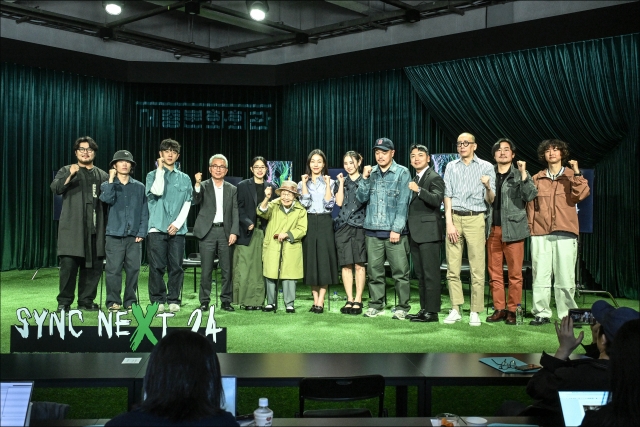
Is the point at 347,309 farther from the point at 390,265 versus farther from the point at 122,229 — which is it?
the point at 122,229

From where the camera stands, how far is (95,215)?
6055 millimetres

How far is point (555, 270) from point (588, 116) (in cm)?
258

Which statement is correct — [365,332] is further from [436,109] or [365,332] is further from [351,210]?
[436,109]

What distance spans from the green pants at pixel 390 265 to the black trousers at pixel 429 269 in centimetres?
12

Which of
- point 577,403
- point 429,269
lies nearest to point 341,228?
point 429,269

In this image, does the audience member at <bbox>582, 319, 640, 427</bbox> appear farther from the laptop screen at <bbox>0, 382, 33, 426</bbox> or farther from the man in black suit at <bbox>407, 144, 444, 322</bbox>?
the man in black suit at <bbox>407, 144, 444, 322</bbox>

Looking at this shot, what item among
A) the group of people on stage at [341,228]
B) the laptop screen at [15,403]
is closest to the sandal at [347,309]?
the group of people on stage at [341,228]

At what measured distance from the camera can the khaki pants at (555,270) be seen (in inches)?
221

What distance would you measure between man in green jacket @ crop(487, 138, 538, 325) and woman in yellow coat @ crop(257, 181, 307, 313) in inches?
70.3

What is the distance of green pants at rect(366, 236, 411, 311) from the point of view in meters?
5.87

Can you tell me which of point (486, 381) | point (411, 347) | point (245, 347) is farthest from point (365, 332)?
point (486, 381)

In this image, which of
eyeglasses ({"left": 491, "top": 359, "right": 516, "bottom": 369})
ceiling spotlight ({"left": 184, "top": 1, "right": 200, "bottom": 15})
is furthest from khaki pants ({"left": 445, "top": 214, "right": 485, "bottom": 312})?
ceiling spotlight ({"left": 184, "top": 1, "right": 200, "bottom": 15})

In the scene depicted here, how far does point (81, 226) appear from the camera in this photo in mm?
5918

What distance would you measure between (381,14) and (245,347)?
5.85 m
